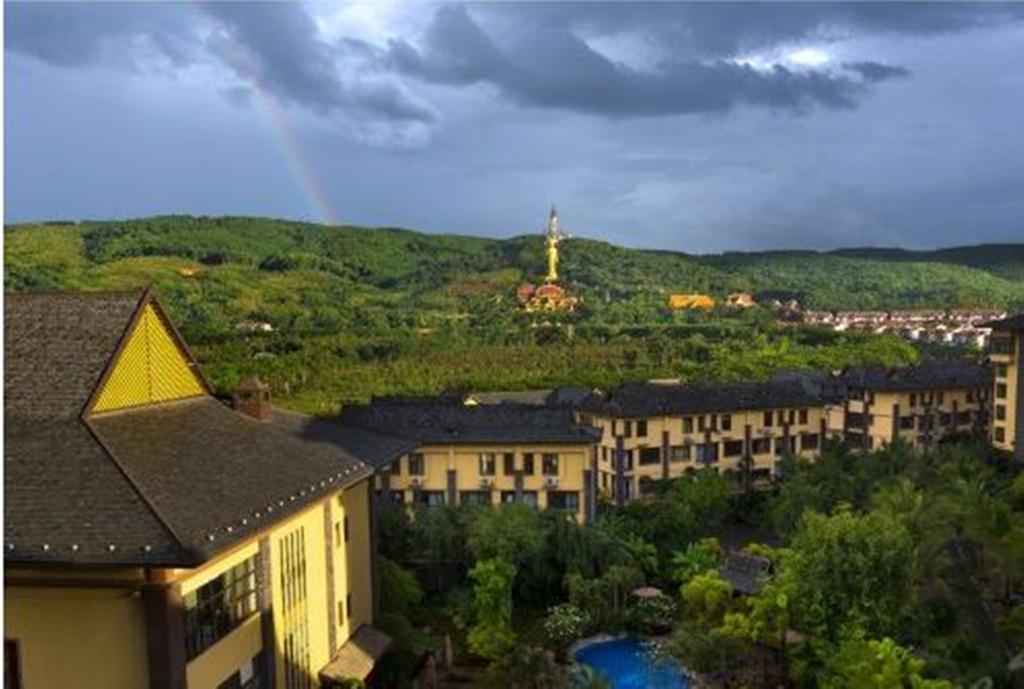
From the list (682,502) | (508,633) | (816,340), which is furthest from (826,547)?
(816,340)

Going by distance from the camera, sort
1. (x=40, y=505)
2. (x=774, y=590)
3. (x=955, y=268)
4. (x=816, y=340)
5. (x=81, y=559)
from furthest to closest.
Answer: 1. (x=955, y=268)
2. (x=816, y=340)
3. (x=774, y=590)
4. (x=40, y=505)
5. (x=81, y=559)

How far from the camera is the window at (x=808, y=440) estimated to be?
4695cm

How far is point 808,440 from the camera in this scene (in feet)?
155

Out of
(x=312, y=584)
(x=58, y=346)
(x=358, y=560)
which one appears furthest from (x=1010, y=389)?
(x=58, y=346)

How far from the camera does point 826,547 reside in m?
19.3

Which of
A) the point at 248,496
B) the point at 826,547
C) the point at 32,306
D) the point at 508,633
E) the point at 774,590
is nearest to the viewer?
the point at 248,496

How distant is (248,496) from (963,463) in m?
30.8

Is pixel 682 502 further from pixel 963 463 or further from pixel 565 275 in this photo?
pixel 565 275

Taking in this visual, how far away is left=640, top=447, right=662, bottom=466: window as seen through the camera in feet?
138

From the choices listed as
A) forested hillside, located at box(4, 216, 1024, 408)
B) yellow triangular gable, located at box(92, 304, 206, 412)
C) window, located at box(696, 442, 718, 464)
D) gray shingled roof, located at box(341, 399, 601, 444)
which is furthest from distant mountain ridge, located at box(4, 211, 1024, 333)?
yellow triangular gable, located at box(92, 304, 206, 412)

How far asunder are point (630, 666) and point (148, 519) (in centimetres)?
1846

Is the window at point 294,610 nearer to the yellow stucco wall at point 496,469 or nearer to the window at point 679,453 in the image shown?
the yellow stucco wall at point 496,469

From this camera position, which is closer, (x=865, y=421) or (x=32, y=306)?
(x=32, y=306)

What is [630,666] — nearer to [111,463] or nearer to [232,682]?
[232,682]
